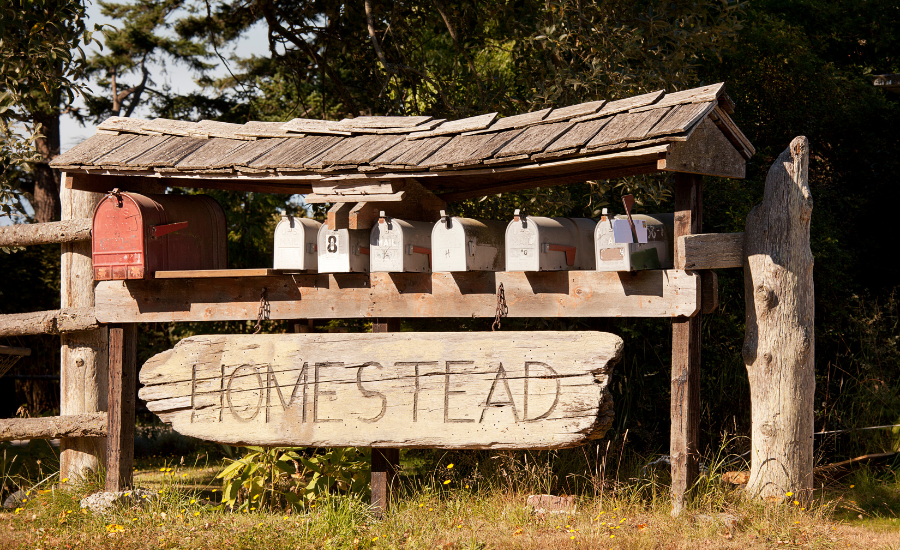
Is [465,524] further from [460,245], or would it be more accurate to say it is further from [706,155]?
[706,155]

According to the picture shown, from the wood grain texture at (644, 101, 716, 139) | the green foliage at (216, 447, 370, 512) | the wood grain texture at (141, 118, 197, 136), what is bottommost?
the green foliage at (216, 447, 370, 512)

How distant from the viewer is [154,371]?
5086mm

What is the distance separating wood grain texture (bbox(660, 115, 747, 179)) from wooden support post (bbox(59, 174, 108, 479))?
14.3 feet

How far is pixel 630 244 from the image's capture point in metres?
4.37

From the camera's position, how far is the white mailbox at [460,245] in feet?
15.1

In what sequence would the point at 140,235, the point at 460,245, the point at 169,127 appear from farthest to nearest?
the point at 169,127, the point at 140,235, the point at 460,245

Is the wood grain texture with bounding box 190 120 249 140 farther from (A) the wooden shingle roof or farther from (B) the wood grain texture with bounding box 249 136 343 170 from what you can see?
(B) the wood grain texture with bounding box 249 136 343 170

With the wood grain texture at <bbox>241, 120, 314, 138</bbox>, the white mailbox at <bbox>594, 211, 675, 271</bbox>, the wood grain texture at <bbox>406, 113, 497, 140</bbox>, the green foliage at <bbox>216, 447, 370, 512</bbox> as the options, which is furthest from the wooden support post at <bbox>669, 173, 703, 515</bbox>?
the wood grain texture at <bbox>241, 120, 314, 138</bbox>

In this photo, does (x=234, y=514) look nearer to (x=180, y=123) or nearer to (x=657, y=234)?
(x=180, y=123)

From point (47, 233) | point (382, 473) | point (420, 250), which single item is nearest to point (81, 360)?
point (47, 233)

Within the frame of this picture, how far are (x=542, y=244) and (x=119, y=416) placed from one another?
3185mm

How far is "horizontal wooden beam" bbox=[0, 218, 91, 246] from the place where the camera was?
19.2 feet

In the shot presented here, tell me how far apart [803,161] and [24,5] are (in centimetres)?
565

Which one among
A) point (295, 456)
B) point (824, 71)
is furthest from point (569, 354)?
point (824, 71)
